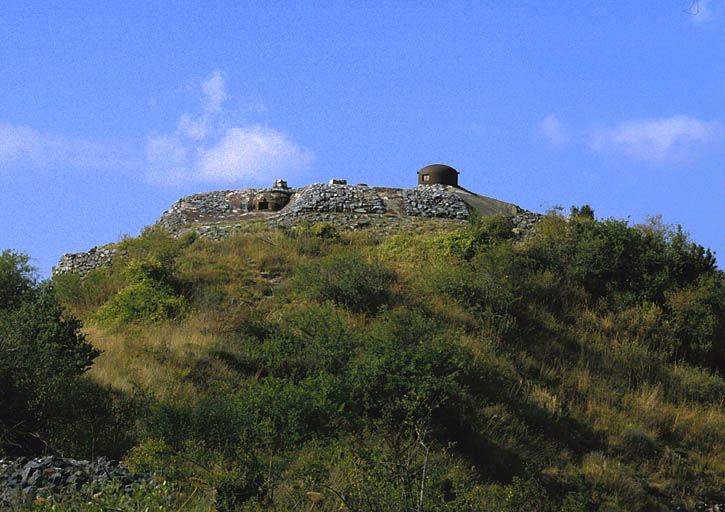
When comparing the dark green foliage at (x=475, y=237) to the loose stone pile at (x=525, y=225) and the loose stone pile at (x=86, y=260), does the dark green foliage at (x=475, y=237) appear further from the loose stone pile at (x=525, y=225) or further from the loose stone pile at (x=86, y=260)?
the loose stone pile at (x=86, y=260)

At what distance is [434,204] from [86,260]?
12.6 metres

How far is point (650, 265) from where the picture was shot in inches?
681

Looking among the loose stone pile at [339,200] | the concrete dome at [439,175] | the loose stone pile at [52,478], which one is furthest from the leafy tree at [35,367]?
the concrete dome at [439,175]

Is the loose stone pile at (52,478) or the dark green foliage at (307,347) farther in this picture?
the dark green foliage at (307,347)

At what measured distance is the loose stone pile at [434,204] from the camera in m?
22.8

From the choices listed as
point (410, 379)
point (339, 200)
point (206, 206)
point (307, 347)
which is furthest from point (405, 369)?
point (206, 206)

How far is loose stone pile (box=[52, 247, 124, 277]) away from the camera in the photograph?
67.5 feet

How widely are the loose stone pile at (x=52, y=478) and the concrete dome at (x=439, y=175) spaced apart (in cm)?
2555

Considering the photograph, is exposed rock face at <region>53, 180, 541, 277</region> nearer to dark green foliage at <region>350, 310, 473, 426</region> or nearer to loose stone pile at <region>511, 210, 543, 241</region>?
loose stone pile at <region>511, 210, 543, 241</region>

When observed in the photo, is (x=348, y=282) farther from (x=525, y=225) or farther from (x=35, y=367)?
(x=525, y=225)

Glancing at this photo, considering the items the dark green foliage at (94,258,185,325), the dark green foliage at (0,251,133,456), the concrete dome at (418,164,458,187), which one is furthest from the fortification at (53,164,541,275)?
the dark green foliage at (0,251,133,456)

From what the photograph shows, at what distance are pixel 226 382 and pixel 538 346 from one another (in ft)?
24.4

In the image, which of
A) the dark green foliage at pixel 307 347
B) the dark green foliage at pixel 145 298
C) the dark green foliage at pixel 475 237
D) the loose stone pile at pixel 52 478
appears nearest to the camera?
the loose stone pile at pixel 52 478

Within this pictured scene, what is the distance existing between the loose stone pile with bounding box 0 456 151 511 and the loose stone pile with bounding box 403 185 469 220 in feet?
55.6
